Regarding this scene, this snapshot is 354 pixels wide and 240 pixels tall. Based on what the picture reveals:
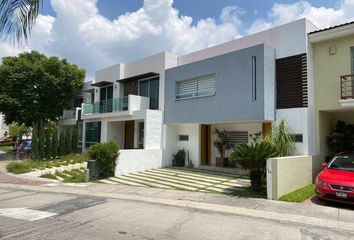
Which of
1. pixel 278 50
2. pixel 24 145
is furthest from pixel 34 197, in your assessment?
pixel 24 145

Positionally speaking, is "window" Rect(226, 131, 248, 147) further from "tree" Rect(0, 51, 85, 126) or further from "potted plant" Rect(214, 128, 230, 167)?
"tree" Rect(0, 51, 85, 126)

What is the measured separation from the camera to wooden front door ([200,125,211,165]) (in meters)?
18.4

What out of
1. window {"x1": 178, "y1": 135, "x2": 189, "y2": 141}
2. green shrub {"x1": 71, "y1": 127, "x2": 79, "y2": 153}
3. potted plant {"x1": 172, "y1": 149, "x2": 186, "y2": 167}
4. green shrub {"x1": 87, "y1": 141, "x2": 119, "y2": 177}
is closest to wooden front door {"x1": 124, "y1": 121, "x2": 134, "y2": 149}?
green shrub {"x1": 71, "y1": 127, "x2": 79, "y2": 153}

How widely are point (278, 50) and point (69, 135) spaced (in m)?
17.7

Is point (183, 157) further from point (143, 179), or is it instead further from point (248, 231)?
point (248, 231)

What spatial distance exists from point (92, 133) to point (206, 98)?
1187cm

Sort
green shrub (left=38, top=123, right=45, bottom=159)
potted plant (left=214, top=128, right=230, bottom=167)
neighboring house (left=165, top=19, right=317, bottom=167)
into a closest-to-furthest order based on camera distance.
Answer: neighboring house (left=165, top=19, right=317, bottom=167) → potted plant (left=214, top=128, right=230, bottom=167) → green shrub (left=38, top=123, right=45, bottom=159)

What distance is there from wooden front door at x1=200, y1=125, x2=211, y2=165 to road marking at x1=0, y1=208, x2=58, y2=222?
11.1 metres

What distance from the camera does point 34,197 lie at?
11109 mm

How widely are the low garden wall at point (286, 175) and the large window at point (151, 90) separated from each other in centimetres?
1073

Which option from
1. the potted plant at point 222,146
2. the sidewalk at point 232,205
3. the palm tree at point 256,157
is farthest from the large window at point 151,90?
the palm tree at point 256,157

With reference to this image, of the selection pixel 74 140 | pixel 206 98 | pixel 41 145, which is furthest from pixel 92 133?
pixel 206 98

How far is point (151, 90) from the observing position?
68.5ft

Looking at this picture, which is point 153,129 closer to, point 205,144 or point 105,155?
point 205,144
